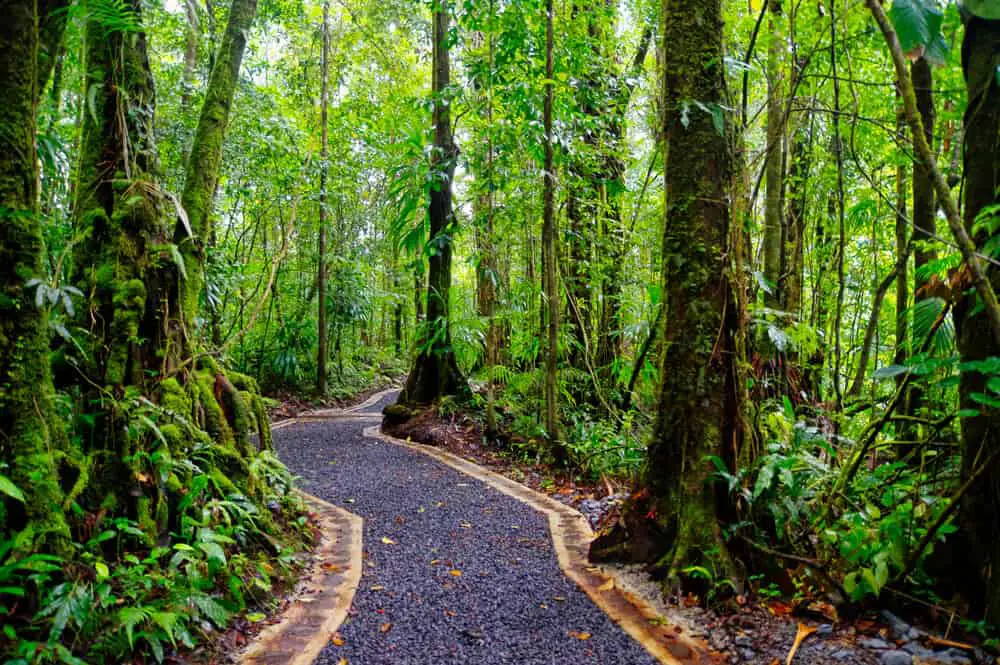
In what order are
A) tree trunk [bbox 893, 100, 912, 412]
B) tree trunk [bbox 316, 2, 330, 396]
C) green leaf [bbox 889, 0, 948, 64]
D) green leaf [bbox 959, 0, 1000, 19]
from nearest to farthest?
green leaf [bbox 889, 0, 948, 64] → green leaf [bbox 959, 0, 1000, 19] → tree trunk [bbox 893, 100, 912, 412] → tree trunk [bbox 316, 2, 330, 396]

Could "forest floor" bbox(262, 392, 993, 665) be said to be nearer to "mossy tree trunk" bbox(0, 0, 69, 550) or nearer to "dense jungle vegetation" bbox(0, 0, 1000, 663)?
"dense jungle vegetation" bbox(0, 0, 1000, 663)

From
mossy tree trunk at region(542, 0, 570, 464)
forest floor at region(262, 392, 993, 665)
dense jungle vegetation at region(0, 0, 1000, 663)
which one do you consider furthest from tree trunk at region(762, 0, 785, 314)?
forest floor at region(262, 392, 993, 665)

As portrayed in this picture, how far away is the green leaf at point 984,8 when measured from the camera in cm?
244

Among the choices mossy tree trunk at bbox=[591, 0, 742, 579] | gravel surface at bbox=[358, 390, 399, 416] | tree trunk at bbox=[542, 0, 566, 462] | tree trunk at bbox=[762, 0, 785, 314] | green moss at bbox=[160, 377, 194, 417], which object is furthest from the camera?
gravel surface at bbox=[358, 390, 399, 416]

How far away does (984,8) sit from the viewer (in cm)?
247

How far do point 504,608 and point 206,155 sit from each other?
12.2 feet

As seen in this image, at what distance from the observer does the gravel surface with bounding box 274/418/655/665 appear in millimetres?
2961

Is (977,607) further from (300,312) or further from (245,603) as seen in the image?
(300,312)

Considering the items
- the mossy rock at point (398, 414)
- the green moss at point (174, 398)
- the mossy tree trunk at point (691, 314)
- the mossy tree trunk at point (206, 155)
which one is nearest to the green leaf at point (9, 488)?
the green moss at point (174, 398)

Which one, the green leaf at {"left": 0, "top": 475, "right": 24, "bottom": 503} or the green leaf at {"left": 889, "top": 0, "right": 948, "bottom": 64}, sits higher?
the green leaf at {"left": 889, "top": 0, "right": 948, "bottom": 64}

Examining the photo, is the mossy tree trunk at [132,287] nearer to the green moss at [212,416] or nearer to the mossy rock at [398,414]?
the green moss at [212,416]

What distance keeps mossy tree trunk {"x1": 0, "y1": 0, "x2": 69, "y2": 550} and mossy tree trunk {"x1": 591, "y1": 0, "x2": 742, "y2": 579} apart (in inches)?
120


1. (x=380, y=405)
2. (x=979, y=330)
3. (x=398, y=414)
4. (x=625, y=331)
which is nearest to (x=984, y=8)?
(x=979, y=330)

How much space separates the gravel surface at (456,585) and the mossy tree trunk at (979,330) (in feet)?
4.93
